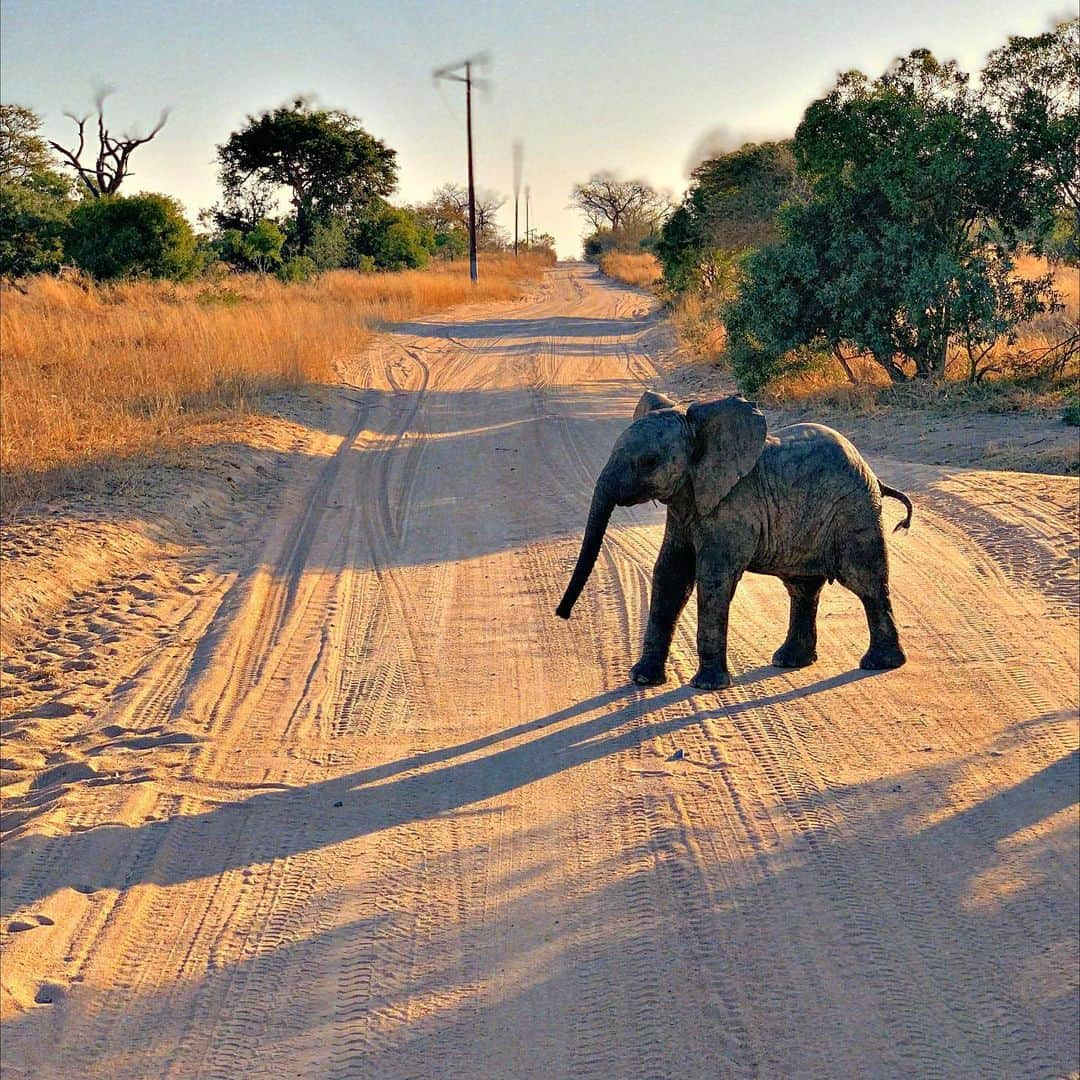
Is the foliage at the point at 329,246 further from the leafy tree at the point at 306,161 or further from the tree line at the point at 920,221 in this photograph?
the tree line at the point at 920,221

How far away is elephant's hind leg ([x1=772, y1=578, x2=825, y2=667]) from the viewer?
19.8ft

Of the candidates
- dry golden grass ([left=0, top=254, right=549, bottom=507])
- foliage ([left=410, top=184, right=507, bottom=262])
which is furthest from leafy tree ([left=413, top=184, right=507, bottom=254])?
dry golden grass ([left=0, top=254, right=549, bottom=507])

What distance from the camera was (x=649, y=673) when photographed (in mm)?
5828

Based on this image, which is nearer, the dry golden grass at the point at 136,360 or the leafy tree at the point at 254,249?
the dry golden grass at the point at 136,360

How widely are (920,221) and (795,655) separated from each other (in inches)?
375

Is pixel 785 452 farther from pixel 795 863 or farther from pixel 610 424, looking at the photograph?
pixel 610 424

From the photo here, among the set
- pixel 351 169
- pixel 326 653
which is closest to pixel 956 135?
pixel 326 653

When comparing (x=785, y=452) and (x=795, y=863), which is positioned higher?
(x=785, y=452)

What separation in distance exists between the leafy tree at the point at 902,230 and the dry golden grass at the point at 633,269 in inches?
1163

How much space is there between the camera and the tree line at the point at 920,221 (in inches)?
529

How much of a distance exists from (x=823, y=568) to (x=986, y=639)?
113 centimetres

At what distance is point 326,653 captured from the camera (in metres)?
6.47

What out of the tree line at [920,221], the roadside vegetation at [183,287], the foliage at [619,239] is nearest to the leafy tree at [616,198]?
the foliage at [619,239]

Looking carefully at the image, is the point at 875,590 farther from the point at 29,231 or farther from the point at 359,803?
the point at 29,231
